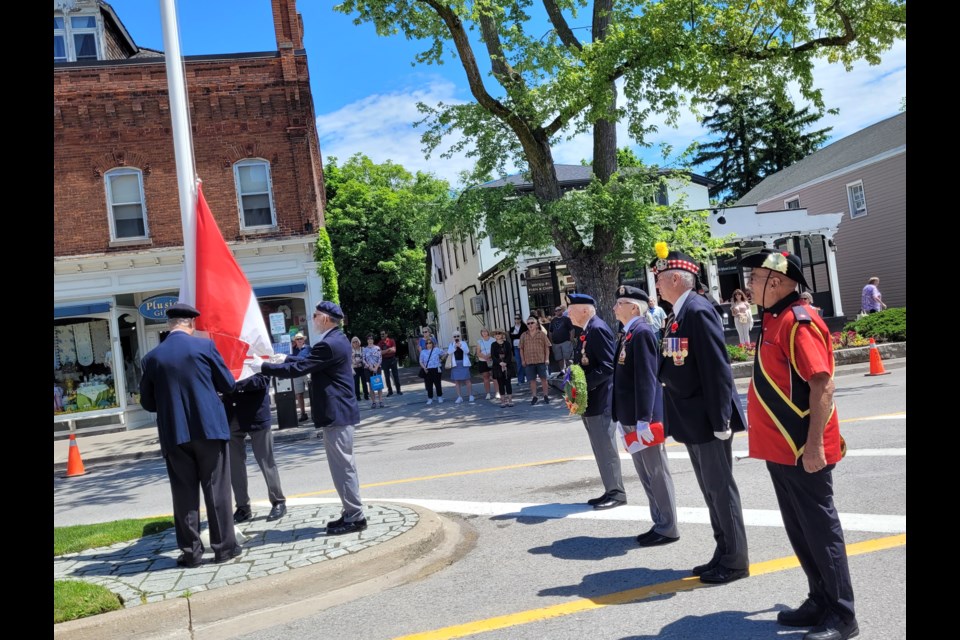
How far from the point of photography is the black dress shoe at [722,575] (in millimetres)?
4801

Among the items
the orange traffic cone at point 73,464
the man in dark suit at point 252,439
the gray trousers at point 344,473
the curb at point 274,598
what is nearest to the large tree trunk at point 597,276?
the orange traffic cone at point 73,464

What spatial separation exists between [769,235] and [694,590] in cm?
2601

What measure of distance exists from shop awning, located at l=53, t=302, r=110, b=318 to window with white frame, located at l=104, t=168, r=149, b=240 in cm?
203

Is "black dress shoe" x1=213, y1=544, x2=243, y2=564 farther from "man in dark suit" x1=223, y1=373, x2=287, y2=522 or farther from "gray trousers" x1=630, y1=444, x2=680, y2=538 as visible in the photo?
"gray trousers" x1=630, y1=444, x2=680, y2=538

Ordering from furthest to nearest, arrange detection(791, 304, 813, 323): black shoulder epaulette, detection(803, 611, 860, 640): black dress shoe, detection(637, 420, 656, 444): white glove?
detection(637, 420, 656, 444): white glove
detection(791, 304, 813, 323): black shoulder epaulette
detection(803, 611, 860, 640): black dress shoe

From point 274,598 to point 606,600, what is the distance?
7.48ft

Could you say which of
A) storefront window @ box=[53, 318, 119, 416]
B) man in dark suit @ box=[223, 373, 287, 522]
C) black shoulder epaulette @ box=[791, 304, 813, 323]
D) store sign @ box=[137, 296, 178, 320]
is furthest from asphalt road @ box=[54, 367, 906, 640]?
store sign @ box=[137, 296, 178, 320]

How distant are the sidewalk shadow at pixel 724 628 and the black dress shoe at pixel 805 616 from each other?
35 millimetres

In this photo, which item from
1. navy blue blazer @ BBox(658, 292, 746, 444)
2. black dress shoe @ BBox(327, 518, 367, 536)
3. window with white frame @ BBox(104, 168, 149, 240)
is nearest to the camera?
navy blue blazer @ BBox(658, 292, 746, 444)

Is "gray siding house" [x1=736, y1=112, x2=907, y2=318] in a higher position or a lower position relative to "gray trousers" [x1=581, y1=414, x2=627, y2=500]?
higher

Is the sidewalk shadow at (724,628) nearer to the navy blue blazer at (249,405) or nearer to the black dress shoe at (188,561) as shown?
the black dress shoe at (188,561)

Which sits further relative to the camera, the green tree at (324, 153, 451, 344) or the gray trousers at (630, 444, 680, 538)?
the green tree at (324, 153, 451, 344)

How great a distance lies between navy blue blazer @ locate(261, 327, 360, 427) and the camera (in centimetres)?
657

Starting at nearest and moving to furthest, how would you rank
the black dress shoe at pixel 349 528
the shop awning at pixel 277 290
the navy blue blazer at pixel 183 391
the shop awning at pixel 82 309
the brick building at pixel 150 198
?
the navy blue blazer at pixel 183 391 → the black dress shoe at pixel 349 528 → the shop awning at pixel 82 309 → the brick building at pixel 150 198 → the shop awning at pixel 277 290
